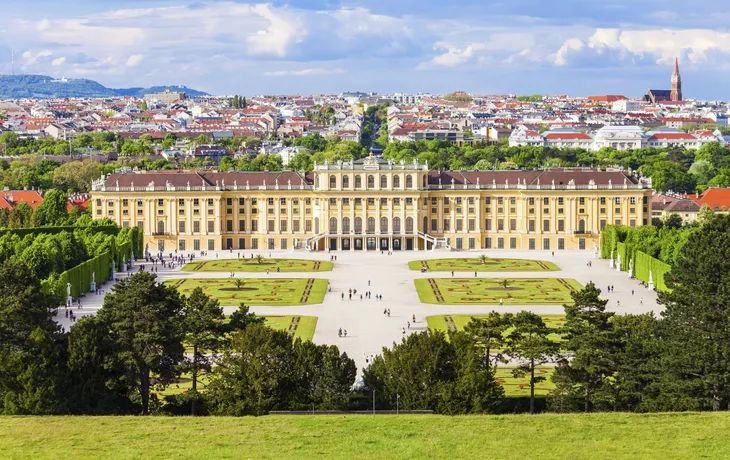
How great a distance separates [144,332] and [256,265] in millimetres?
51730

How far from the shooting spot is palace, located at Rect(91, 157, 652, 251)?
354 feet

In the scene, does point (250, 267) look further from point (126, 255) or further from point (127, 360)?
point (127, 360)

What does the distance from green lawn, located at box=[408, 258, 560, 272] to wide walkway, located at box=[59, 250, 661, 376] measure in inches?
47.6

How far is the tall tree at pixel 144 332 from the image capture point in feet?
136

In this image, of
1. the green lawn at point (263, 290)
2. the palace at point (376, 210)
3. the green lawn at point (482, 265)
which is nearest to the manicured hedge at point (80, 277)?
the green lawn at point (263, 290)

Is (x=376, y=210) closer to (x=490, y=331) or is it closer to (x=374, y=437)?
(x=490, y=331)

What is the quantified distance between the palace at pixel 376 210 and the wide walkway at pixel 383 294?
3.50 meters

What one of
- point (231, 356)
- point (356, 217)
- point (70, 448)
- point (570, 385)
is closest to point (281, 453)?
point (70, 448)

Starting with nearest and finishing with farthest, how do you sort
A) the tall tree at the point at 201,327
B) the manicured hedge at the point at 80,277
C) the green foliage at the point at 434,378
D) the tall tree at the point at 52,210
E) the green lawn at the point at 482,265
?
the green foliage at the point at 434,378, the tall tree at the point at 201,327, the manicured hedge at the point at 80,277, the green lawn at the point at 482,265, the tall tree at the point at 52,210

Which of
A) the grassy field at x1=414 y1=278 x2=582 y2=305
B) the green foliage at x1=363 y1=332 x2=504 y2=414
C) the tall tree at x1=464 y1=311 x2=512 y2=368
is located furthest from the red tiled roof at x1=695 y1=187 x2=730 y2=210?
the green foliage at x1=363 y1=332 x2=504 y2=414

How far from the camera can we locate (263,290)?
7806 cm

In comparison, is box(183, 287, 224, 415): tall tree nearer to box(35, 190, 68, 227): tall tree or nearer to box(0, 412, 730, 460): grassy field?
box(0, 412, 730, 460): grassy field

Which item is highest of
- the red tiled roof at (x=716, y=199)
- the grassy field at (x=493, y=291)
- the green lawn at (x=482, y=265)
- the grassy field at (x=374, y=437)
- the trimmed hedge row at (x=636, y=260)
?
the red tiled roof at (x=716, y=199)

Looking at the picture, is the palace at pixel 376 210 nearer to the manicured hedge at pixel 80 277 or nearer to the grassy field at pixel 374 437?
the manicured hedge at pixel 80 277
